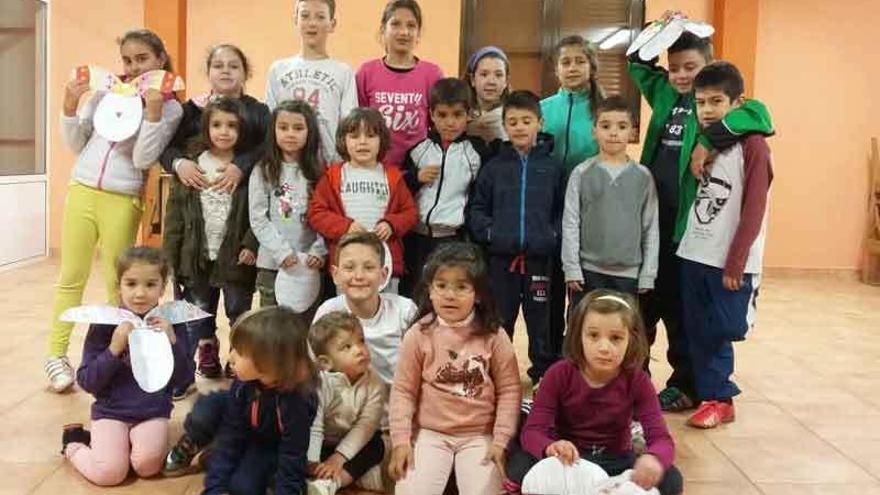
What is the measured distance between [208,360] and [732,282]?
1979mm

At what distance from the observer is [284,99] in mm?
3252

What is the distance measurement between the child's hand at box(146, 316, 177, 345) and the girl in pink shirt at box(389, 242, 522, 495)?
65cm

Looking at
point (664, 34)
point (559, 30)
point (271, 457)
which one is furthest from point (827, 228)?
point (271, 457)

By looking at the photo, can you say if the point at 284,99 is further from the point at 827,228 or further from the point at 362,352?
the point at 827,228

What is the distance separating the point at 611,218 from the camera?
301 cm

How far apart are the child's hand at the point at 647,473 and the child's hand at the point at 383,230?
1.21m

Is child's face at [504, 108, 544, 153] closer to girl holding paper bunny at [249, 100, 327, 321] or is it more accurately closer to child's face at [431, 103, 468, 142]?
child's face at [431, 103, 468, 142]

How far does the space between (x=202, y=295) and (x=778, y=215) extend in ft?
18.2

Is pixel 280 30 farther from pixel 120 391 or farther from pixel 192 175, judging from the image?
pixel 120 391

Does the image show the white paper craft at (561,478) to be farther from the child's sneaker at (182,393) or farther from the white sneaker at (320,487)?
the child's sneaker at (182,393)

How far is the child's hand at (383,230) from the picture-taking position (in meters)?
2.94

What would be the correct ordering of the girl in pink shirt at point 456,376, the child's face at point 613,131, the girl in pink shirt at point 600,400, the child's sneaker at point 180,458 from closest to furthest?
the girl in pink shirt at point 600,400, the girl in pink shirt at point 456,376, the child's sneaker at point 180,458, the child's face at point 613,131

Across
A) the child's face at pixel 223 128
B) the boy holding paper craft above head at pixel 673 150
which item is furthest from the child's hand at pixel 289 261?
the boy holding paper craft above head at pixel 673 150

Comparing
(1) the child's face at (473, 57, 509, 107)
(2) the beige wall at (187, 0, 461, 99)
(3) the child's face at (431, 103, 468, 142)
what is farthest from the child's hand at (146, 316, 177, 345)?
(2) the beige wall at (187, 0, 461, 99)
